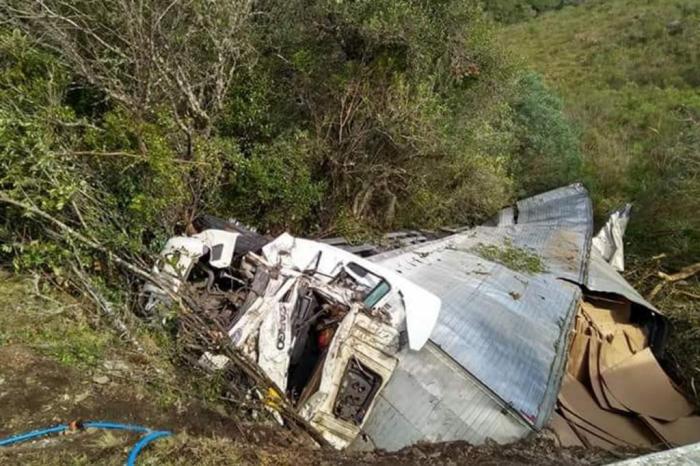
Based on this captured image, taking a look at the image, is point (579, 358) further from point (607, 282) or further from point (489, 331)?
point (489, 331)

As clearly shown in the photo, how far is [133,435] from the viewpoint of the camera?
3832 mm

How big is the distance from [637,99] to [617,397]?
44.7ft

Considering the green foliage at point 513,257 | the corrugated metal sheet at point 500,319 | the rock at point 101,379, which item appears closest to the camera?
the rock at point 101,379

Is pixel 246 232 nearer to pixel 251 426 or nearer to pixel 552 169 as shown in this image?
pixel 251 426

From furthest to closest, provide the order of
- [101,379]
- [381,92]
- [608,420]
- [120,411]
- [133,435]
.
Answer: [381,92] → [608,420] → [101,379] → [120,411] → [133,435]

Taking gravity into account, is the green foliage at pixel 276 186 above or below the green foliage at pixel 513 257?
above

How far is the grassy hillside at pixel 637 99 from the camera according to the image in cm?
1035

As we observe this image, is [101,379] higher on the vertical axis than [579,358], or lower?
higher

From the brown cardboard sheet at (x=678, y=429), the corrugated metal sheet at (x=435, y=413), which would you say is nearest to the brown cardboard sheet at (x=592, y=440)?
the brown cardboard sheet at (x=678, y=429)

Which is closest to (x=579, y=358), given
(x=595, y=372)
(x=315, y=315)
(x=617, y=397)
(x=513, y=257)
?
(x=595, y=372)

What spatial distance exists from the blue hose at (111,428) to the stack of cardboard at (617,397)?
4.35 metres

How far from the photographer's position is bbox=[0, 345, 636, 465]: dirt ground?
3607mm

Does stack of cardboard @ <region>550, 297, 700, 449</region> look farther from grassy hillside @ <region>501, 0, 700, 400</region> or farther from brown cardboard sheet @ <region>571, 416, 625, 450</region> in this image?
grassy hillside @ <region>501, 0, 700, 400</region>

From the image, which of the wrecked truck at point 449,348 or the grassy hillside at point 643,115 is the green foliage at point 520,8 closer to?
the grassy hillside at point 643,115
